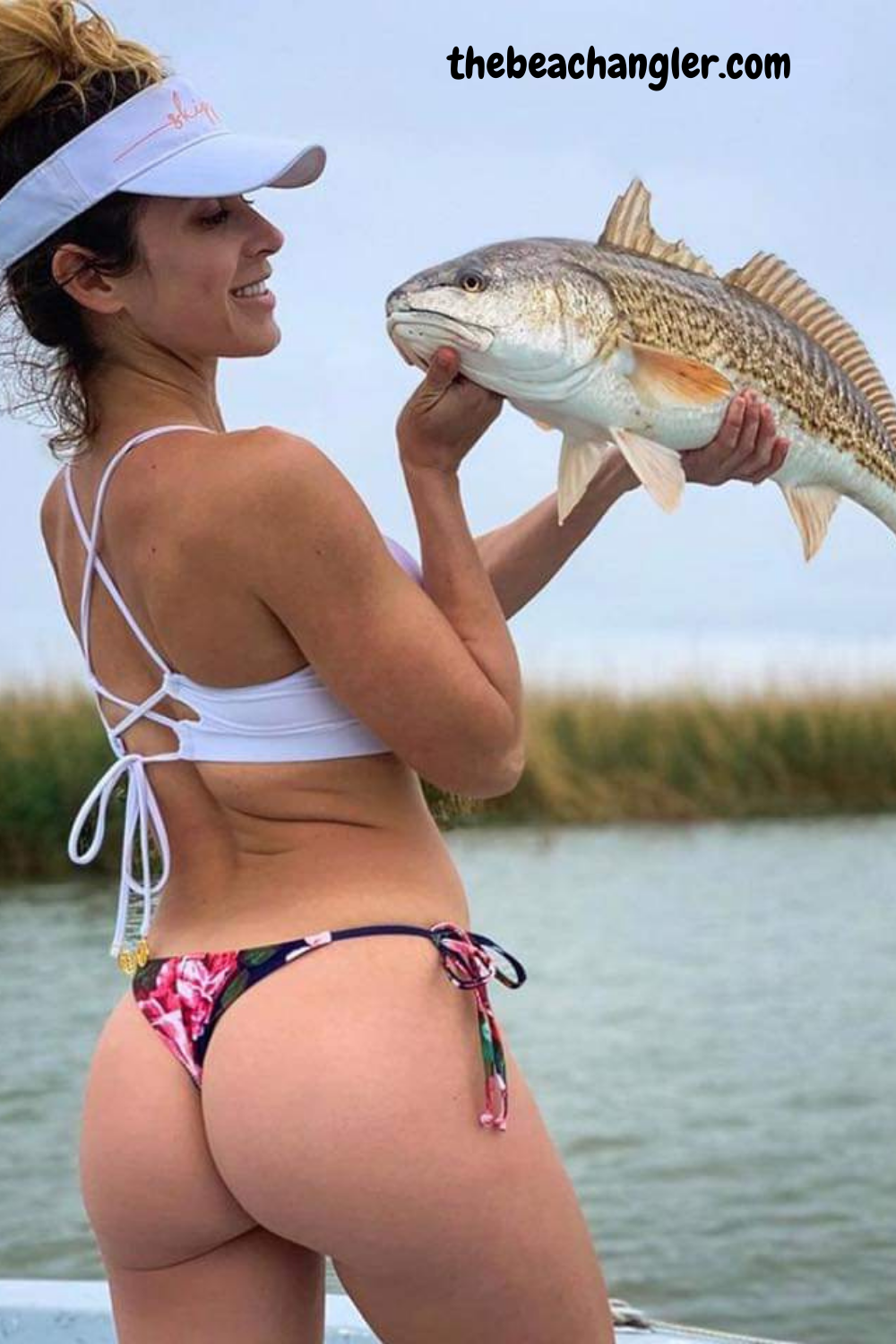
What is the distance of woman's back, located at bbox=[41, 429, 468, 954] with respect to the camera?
1.75 m

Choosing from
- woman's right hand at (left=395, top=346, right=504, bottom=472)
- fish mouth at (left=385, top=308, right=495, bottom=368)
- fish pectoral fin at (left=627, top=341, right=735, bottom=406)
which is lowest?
fish pectoral fin at (left=627, top=341, right=735, bottom=406)

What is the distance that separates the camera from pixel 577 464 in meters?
2.06

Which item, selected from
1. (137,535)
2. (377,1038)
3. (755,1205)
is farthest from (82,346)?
(755,1205)

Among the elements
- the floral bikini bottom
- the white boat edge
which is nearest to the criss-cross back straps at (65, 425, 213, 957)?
the floral bikini bottom

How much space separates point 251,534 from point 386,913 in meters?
0.37

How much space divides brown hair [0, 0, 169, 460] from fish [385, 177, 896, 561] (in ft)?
0.96

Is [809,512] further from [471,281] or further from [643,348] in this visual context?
[471,281]

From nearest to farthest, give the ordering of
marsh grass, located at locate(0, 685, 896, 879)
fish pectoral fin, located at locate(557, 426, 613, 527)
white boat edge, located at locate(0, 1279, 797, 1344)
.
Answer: fish pectoral fin, located at locate(557, 426, 613, 527), white boat edge, located at locate(0, 1279, 797, 1344), marsh grass, located at locate(0, 685, 896, 879)

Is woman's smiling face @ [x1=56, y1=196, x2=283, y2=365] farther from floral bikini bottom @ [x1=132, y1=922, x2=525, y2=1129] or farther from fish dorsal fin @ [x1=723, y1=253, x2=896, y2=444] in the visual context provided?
fish dorsal fin @ [x1=723, y1=253, x2=896, y2=444]

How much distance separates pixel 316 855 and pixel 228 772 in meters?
0.12

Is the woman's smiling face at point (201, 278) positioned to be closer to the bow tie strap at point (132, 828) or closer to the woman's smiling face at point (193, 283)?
the woman's smiling face at point (193, 283)

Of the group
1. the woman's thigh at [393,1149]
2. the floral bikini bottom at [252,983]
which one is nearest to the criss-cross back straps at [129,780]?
the floral bikini bottom at [252,983]

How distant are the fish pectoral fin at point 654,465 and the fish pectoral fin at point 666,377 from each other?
0.04 m

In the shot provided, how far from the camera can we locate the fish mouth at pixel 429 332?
6.18 ft
